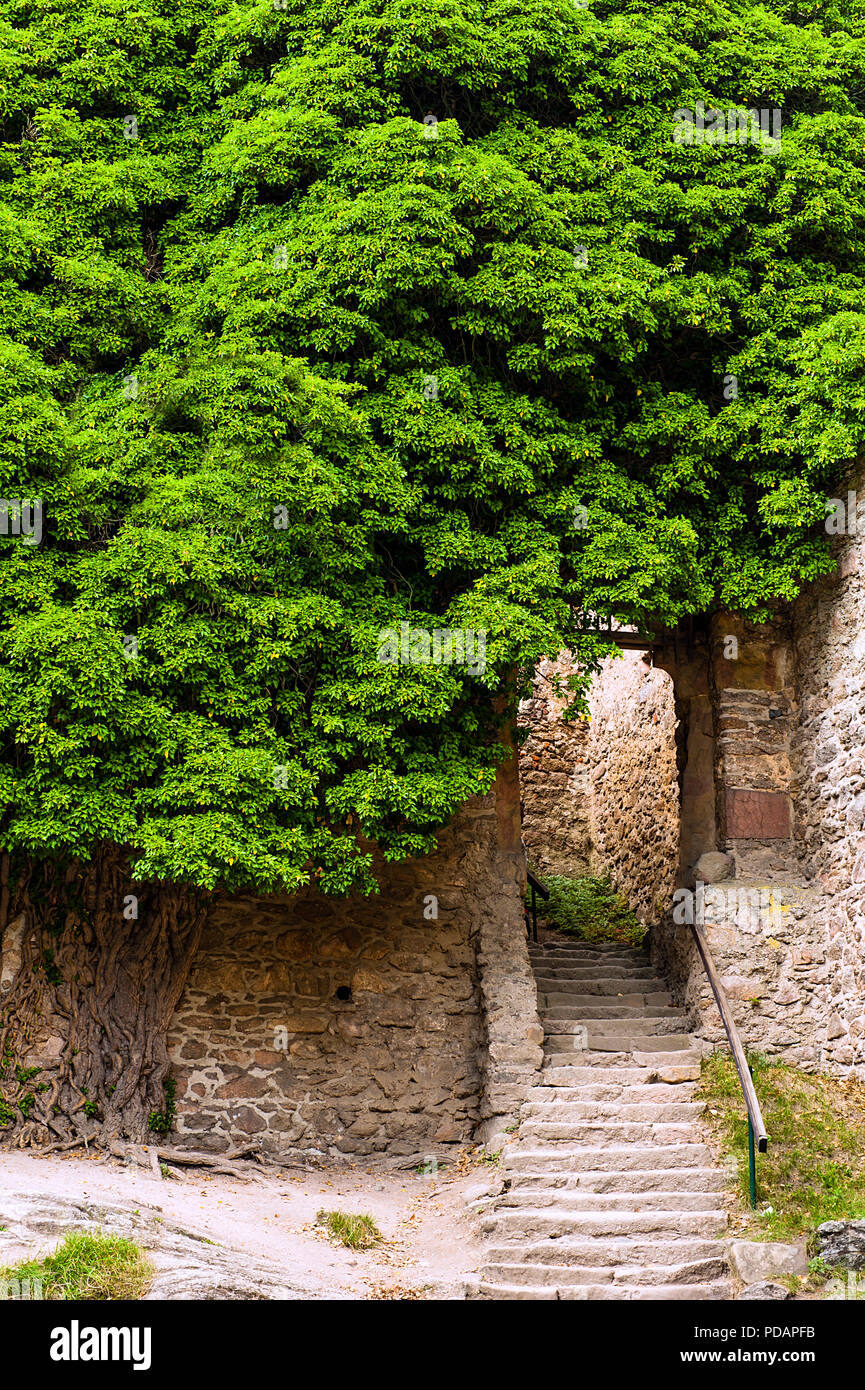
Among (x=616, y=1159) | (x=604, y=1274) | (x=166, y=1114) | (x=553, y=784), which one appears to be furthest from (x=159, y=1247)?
(x=553, y=784)

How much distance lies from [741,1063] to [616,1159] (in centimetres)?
120

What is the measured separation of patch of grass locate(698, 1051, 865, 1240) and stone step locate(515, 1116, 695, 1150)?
351 mm

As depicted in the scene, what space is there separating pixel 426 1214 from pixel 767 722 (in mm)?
5504

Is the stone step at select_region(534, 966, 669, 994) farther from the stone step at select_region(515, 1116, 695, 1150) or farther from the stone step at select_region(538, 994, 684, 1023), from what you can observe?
the stone step at select_region(515, 1116, 695, 1150)

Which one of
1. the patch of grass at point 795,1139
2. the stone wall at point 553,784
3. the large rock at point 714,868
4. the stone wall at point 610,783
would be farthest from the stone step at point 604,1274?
the stone wall at point 553,784

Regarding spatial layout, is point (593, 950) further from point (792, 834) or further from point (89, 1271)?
point (89, 1271)

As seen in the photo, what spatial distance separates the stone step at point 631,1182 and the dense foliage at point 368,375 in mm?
2709

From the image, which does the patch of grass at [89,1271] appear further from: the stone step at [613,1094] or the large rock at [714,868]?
the large rock at [714,868]

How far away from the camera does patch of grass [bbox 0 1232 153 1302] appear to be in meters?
7.31

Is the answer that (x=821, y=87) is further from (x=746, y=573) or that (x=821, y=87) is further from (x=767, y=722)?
(x=767, y=722)

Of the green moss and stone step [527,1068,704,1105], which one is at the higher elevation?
stone step [527,1068,704,1105]

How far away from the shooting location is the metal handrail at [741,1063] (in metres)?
9.48

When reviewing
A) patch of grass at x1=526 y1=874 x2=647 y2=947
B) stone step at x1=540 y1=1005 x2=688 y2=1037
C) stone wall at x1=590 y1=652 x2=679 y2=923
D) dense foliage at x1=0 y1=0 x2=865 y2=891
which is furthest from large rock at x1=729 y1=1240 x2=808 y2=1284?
patch of grass at x1=526 y1=874 x2=647 y2=947

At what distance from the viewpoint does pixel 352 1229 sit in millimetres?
9797
